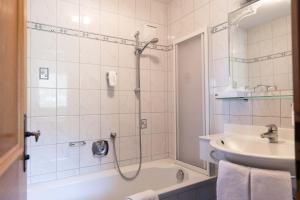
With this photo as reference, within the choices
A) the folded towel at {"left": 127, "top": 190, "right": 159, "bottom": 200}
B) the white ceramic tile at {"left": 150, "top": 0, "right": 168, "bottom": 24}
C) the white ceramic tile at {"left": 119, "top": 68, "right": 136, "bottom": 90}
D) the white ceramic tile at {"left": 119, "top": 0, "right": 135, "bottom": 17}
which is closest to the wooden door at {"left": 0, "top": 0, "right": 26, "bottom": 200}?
the folded towel at {"left": 127, "top": 190, "right": 159, "bottom": 200}

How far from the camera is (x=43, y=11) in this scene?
6.07 ft

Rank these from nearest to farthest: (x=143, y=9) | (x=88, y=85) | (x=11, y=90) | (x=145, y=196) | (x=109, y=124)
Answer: (x=11, y=90) → (x=145, y=196) → (x=88, y=85) → (x=109, y=124) → (x=143, y=9)

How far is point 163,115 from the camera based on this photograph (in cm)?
252

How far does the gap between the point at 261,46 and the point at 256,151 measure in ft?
2.56

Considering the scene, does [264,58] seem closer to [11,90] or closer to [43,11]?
[11,90]

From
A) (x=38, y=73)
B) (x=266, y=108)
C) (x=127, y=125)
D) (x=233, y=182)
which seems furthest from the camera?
(x=127, y=125)

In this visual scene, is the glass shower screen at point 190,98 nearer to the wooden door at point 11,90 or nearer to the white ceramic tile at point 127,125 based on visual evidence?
the white ceramic tile at point 127,125

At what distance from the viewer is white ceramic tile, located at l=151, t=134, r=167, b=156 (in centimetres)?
245

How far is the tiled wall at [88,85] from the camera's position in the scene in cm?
183

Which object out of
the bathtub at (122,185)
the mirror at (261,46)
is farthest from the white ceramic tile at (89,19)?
the bathtub at (122,185)

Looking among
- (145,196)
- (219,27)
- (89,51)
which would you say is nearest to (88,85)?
(89,51)

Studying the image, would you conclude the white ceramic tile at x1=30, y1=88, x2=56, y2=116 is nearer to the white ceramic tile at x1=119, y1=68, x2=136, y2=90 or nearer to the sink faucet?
the white ceramic tile at x1=119, y1=68, x2=136, y2=90

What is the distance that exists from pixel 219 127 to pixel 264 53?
723mm

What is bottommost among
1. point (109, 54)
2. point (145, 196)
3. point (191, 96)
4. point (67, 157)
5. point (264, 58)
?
point (145, 196)
